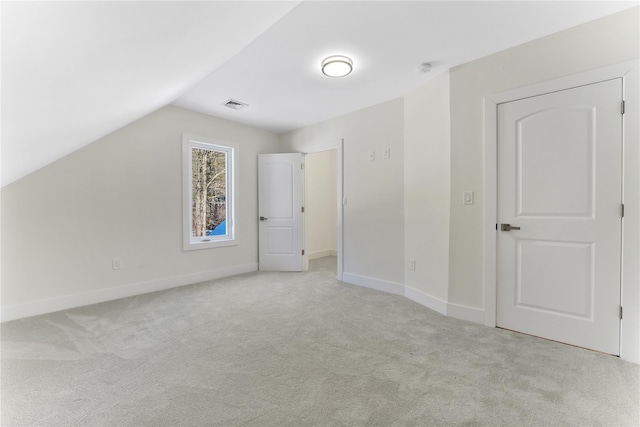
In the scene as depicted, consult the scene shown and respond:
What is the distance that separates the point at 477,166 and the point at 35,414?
11.2 ft

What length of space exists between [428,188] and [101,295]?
12.5 ft

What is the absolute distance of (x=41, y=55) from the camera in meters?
1.04

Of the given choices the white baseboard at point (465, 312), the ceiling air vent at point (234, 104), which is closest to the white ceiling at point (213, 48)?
the ceiling air vent at point (234, 104)

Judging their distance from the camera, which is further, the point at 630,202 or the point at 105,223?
the point at 105,223

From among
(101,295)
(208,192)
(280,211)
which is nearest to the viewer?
(101,295)

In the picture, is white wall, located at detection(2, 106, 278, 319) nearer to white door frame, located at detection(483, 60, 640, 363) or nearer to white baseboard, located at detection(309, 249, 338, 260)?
white baseboard, located at detection(309, 249, 338, 260)

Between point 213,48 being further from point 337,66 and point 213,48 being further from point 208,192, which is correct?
point 208,192

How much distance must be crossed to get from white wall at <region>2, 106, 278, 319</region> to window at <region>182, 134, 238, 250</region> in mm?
102

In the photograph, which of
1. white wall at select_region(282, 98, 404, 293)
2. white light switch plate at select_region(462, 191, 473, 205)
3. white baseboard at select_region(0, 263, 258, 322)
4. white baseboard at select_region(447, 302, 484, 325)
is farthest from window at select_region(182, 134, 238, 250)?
white light switch plate at select_region(462, 191, 473, 205)

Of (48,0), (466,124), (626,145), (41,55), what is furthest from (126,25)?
(626,145)

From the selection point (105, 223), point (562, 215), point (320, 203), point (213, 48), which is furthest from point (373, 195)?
point (105, 223)

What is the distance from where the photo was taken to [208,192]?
4320mm

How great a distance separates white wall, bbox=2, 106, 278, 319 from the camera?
2734mm

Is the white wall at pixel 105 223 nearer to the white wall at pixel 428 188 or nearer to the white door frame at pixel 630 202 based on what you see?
the white wall at pixel 428 188
